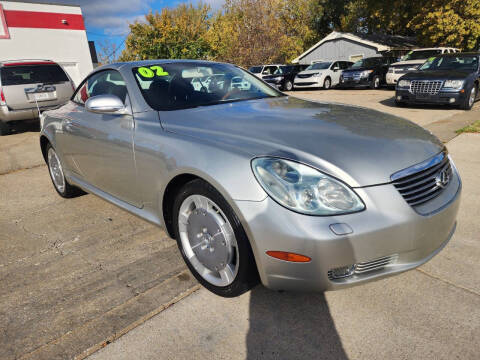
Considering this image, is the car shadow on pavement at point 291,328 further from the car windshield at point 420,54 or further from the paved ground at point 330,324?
the car windshield at point 420,54

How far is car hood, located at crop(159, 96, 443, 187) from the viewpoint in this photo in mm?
1863

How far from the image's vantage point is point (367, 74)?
55.3 feet

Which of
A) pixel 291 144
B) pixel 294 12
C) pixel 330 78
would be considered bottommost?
pixel 330 78

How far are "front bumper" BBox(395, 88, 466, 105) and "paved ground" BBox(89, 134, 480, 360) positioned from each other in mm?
8206

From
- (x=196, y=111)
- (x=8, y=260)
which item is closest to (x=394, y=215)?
(x=196, y=111)

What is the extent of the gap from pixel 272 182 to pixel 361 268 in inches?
24.9

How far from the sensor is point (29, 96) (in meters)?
8.38

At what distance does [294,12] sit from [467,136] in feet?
142

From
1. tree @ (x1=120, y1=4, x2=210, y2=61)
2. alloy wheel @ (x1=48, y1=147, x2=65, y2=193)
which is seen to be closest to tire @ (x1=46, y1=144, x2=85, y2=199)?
alloy wheel @ (x1=48, y1=147, x2=65, y2=193)

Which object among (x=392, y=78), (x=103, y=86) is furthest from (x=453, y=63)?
(x=103, y=86)

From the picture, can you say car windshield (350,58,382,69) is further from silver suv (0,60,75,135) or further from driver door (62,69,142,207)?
driver door (62,69,142,207)

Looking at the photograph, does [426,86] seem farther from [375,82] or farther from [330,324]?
[330,324]

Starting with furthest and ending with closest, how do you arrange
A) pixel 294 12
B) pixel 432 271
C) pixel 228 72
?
pixel 294 12 → pixel 228 72 → pixel 432 271

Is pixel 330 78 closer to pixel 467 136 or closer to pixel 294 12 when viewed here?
pixel 467 136
